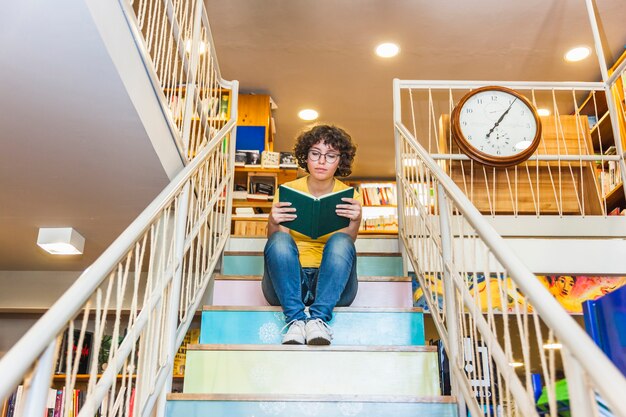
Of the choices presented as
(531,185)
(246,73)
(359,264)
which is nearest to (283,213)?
(359,264)

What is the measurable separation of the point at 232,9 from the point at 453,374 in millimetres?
3241

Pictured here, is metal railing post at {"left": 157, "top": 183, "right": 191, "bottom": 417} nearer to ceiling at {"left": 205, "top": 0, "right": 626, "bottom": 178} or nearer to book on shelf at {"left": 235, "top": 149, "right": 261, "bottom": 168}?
ceiling at {"left": 205, "top": 0, "right": 626, "bottom": 178}

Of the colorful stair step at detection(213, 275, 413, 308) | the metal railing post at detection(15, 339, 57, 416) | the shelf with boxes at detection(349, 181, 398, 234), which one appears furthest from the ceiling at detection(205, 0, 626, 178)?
the metal railing post at detection(15, 339, 57, 416)

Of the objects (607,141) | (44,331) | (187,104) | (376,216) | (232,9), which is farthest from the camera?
(376,216)

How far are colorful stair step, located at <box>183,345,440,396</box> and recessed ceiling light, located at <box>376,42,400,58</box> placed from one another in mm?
3146

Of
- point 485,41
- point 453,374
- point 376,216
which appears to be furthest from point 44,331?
point 376,216

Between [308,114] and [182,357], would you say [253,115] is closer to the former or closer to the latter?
[308,114]

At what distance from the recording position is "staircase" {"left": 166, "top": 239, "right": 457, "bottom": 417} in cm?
175

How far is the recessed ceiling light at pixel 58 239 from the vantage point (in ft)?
9.98

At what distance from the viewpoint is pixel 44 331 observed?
0.98 metres

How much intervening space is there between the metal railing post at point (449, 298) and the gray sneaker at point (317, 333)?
395 mm

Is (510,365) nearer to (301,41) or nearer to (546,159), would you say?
(546,159)

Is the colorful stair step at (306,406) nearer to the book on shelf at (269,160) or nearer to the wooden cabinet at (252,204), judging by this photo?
the wooden cabinet at (252,204)

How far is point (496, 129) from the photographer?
3117 millimetres
